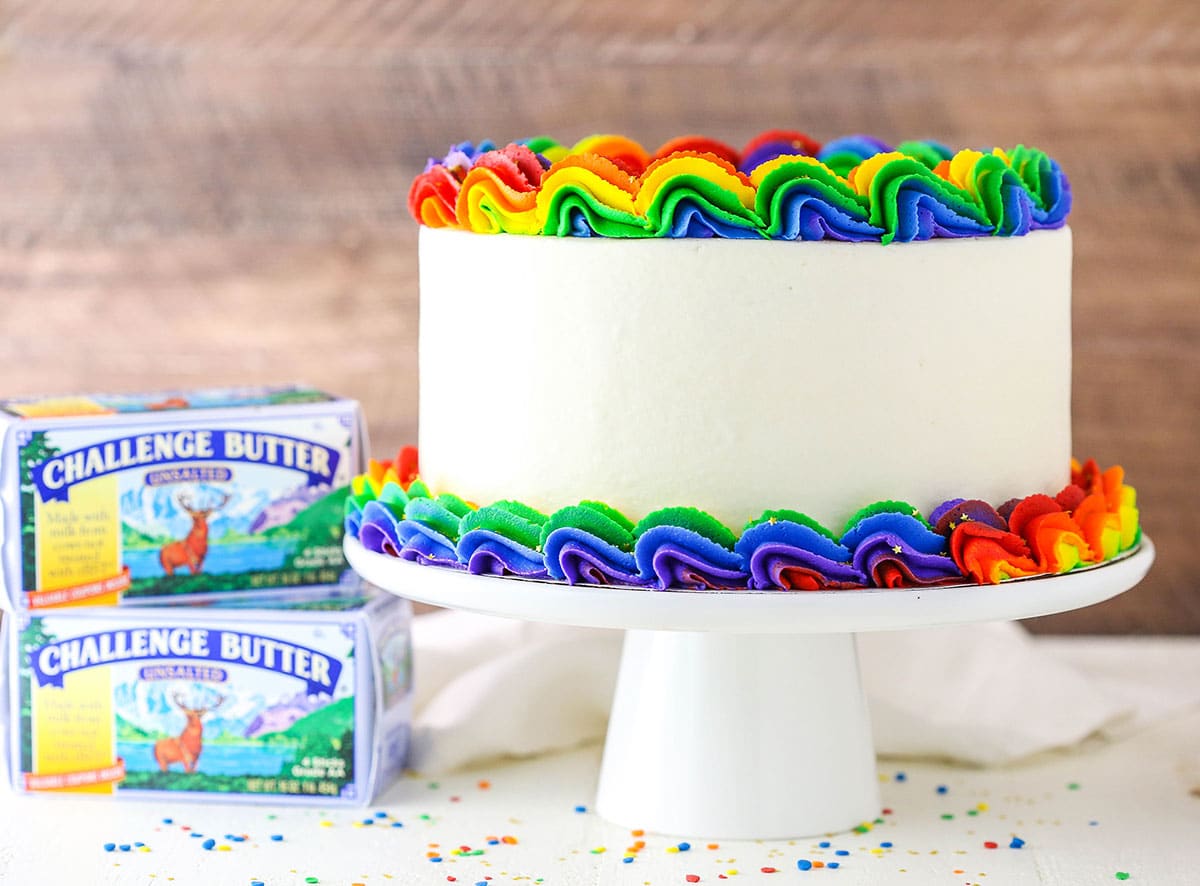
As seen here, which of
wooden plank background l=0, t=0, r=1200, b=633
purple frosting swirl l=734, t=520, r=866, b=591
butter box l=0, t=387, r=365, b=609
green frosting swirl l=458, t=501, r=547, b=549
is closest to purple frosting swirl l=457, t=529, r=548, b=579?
green frosting swirl l=458, t=501, r=547, b=549

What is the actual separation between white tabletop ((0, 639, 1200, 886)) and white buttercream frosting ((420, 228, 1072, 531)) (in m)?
0.27

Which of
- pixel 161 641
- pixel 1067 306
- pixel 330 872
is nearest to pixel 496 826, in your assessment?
pixel 330 872

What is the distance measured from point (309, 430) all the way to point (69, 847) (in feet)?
1.17

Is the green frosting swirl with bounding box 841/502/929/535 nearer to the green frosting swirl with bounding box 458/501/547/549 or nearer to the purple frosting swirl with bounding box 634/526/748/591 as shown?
the purple frosting swirl with bounding box 634/526/748/591

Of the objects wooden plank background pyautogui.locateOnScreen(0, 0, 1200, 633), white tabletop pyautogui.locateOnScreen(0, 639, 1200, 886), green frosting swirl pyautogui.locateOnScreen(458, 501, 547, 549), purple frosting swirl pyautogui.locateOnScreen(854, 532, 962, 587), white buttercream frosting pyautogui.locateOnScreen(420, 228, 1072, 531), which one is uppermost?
wooden plank background pyautogui.locateOnScreen(0, 0, 1200, 633)

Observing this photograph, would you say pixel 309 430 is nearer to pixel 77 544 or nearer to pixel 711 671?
pixel 77 544

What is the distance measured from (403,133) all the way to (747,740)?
86 cm

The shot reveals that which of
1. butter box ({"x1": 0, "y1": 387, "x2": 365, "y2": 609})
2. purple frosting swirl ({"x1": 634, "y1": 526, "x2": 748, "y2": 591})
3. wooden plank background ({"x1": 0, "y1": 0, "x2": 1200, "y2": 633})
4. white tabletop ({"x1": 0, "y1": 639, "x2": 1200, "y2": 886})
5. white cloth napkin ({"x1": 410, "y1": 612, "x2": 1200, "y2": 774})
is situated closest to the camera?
purple frosting swirl ({"x1": 634, "y1": 526, "x2": 748, "y2": 591})

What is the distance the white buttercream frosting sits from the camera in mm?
1033

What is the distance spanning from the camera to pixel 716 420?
104 centimetres

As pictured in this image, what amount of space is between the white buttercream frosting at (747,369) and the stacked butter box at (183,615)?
252 millimetres

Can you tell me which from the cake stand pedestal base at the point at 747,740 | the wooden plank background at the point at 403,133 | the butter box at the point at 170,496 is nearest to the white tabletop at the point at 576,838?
the cake stand pedestal base at the point at 747,740

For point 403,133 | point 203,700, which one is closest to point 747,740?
point 203,700

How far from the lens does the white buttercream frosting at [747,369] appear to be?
103 centimetres
